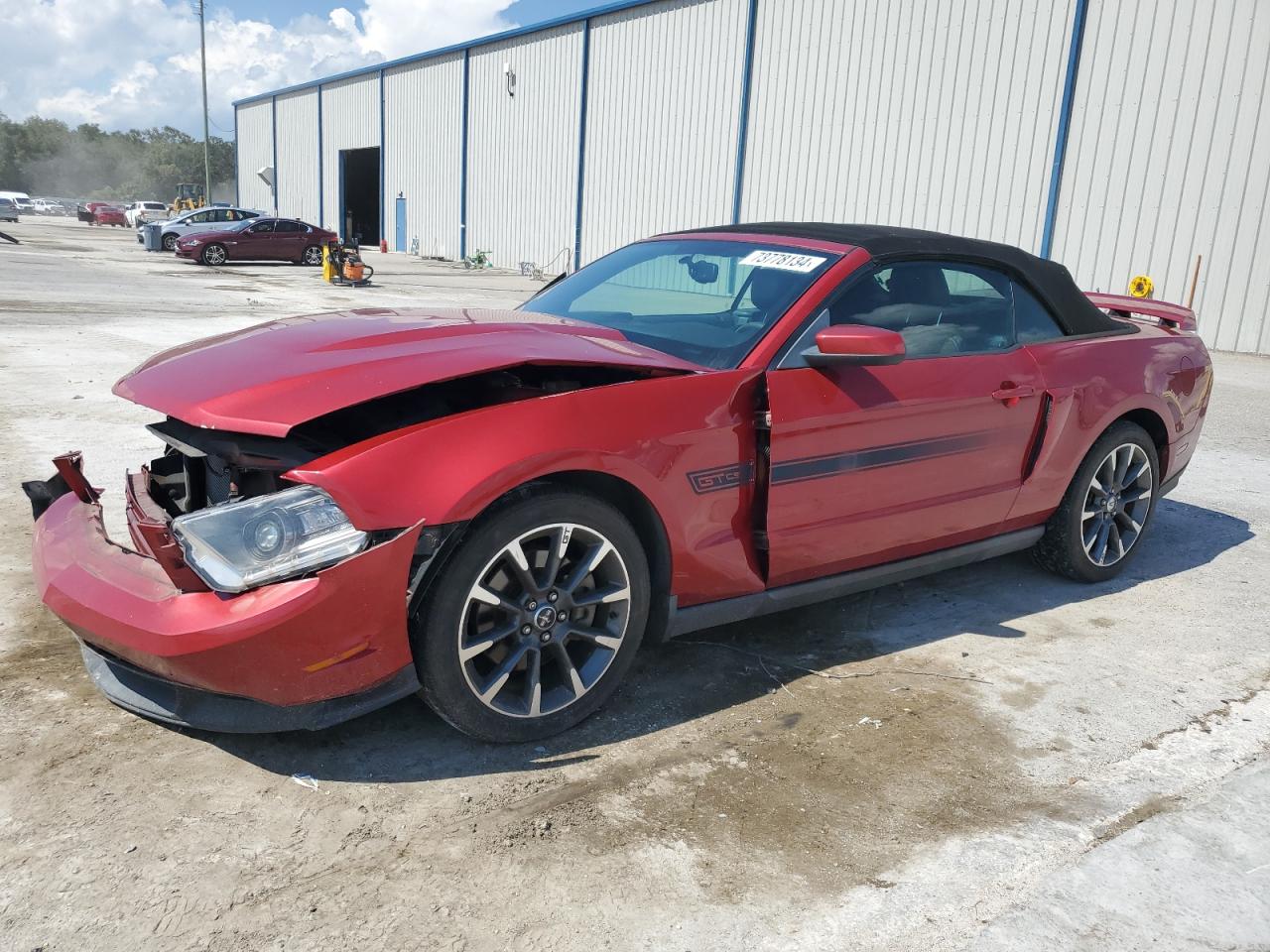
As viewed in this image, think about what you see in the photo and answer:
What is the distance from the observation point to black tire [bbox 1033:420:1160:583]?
4449 mm

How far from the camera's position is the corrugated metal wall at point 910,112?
1595 cm

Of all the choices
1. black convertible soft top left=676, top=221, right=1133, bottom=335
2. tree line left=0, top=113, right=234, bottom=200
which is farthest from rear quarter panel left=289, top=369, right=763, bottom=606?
tree line left=0, top=113, right=234, bottom=200

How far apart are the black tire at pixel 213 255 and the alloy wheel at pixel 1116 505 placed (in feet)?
84.4

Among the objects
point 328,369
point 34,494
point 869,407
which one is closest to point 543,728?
point 328,369

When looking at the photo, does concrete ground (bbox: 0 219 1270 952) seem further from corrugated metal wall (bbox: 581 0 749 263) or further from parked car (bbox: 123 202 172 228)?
parked car (bbox: 123 202 172 228)

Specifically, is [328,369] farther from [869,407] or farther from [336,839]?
[869,407]

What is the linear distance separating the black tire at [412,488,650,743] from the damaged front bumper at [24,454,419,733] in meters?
0.11

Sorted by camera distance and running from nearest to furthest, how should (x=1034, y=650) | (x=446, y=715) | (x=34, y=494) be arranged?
1. (x=446, y=715)
2. (x=34, y=494)
3. (x=1034, y=650)

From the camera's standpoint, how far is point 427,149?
33969 mm

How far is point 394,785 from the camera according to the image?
9.00 ft

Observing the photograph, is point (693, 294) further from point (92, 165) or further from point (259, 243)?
point (92, 165)

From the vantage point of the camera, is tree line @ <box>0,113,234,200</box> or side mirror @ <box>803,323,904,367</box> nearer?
side mirror @ <box>803,323,904,367</box>

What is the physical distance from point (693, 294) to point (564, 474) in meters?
1.29

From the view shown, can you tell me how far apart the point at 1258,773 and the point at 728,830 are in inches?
65.2
